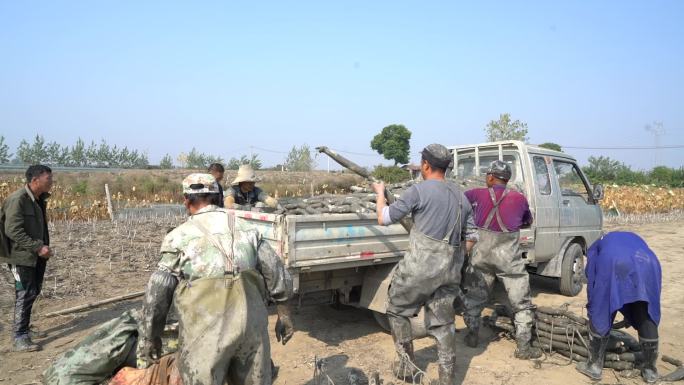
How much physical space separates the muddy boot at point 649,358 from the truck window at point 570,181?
3.14 m

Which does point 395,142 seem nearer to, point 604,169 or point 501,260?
point 604,169

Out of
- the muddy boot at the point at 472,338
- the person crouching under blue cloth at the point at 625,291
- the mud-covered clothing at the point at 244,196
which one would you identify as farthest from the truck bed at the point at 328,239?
the person crouching under blue cloth at the point at 625,291

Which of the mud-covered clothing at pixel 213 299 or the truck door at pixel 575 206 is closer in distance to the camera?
the mud-covered clothing at pixel 213 299

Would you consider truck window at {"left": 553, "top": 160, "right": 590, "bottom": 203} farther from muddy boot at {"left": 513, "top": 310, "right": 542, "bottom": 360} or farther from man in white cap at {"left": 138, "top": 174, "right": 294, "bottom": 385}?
man in white cap at {"left": 138, "top": 174, "right": 294, "bottom": 385}

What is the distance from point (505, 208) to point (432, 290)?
62.1 inches

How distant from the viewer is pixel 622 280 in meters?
3.85

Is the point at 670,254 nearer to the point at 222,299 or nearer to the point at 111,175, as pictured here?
the point at 222,299

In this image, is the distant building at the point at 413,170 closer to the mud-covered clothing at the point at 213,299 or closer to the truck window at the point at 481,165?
the truck window at the point at 481,165

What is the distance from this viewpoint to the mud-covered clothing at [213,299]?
93.9 inches

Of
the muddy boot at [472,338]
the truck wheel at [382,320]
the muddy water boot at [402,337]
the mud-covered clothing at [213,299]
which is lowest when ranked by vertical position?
the muddy boot at [472,338]

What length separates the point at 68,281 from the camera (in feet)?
22.3

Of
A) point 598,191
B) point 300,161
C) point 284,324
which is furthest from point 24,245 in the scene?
point 300,161

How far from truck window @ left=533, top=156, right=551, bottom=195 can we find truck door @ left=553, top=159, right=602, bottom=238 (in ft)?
0.93

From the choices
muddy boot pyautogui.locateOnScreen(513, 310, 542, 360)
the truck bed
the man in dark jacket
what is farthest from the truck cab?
the man in dark jacket
